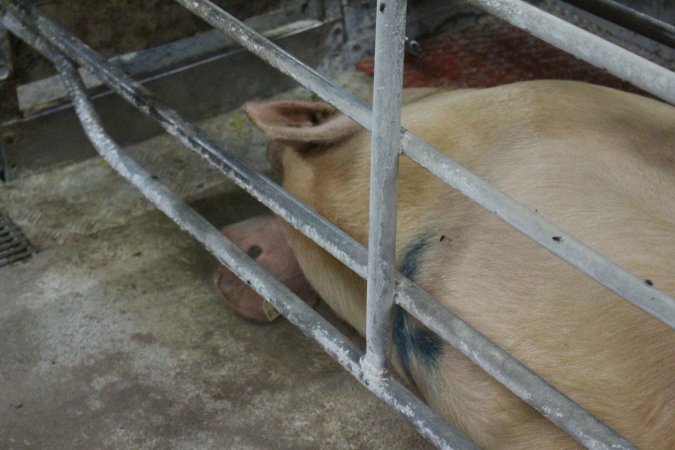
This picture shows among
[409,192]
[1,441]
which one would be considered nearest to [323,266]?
[409,192]

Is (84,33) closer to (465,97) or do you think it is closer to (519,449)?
(465,97)

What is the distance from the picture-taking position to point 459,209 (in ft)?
6.88

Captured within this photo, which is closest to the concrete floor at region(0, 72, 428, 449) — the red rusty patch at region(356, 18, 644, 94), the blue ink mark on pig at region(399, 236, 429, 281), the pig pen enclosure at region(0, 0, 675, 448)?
the pig pen enclosure at region(0, 0, 675, 448)

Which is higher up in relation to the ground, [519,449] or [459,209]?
[459,209]

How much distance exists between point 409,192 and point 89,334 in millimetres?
1041

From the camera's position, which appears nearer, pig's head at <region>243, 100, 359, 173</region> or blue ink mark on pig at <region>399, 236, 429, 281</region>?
blue ink mark on pig at <region>399, 236, 429, 281</region>

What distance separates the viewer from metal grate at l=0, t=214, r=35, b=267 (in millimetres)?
3018

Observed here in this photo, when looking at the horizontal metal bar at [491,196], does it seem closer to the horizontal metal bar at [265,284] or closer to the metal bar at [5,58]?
the horizontal metal bar at [265,284]

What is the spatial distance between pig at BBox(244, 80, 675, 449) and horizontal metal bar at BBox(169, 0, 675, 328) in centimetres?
31

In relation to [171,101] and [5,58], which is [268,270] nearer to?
[171,101]

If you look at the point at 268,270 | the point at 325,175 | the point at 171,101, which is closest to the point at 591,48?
the point at 325,175

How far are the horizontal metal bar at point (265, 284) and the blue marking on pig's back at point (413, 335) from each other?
79mm

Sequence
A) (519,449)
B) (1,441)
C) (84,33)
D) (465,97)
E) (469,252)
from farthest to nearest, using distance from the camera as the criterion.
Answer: (84,33), (1,441), (465,97), (469,252), (519,449)

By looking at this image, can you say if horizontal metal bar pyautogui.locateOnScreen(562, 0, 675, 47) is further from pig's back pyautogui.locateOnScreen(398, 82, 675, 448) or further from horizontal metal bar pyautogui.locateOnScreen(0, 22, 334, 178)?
horizontal metal bar pyautogui.locateOnScreen(0, 22, 334, 178)
